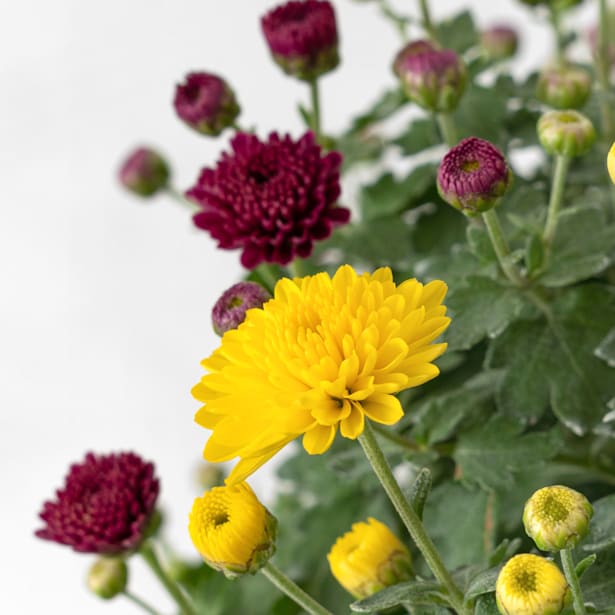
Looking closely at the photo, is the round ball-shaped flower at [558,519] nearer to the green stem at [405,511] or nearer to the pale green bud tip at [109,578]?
the green stem at [405,511]

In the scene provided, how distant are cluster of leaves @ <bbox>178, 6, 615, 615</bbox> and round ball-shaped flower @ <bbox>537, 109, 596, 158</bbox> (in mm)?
47

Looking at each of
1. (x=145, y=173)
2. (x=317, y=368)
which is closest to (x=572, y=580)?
(x=317, y=368)

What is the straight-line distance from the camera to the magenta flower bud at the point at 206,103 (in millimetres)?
672

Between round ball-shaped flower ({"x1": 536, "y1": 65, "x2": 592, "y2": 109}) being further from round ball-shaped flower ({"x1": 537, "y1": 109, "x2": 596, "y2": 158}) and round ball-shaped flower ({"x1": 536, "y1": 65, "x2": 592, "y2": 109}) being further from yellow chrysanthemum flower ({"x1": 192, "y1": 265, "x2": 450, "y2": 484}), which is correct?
yellow chrysanthemum flower ({"x1": 192, "y1": 265, "x2": 450, "y2": 484})

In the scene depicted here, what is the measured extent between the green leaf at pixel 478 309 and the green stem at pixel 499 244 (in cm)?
1

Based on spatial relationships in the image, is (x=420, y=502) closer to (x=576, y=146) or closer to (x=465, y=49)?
(x=576, y=146)

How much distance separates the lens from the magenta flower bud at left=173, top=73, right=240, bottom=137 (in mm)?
672

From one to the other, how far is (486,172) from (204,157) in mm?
1241

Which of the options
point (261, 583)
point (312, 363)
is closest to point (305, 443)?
point (312, 363)

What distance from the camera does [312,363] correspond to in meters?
0.43

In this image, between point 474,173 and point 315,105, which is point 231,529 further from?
point 315,105

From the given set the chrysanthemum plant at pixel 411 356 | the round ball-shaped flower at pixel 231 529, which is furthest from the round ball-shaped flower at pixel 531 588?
the round ball-shaped flower at pixel 231 529

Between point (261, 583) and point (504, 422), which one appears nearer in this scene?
point (504, 422)

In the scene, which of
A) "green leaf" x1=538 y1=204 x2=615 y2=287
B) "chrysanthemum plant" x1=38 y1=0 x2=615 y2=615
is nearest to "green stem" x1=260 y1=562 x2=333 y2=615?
"chrysanthemum plant" x1=38 y1=0 x2=615 y2=615
